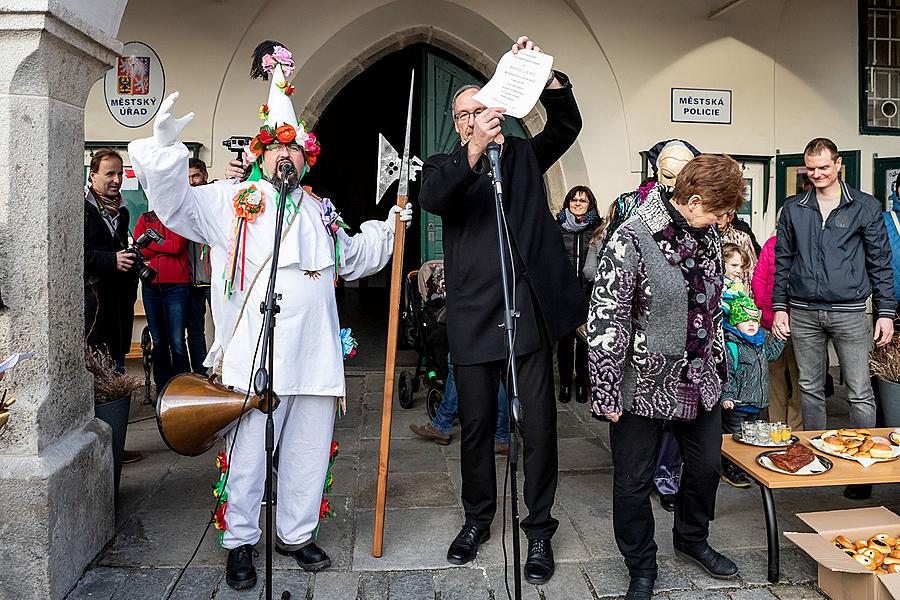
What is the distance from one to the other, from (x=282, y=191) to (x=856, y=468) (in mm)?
2587

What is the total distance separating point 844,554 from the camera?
2.84 metres

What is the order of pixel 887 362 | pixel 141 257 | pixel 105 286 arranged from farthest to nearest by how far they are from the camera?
pixel 105 286
pixel 141 257
pixel 887 362

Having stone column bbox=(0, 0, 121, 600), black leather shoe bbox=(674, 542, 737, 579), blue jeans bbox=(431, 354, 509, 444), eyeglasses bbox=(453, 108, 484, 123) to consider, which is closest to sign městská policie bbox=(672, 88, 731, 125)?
blue jeans bbox=(431, 354, 509, 444)

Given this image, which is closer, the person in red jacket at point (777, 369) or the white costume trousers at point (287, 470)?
the white costume trousers at point (287, 470)

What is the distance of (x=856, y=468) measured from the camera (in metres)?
3.22

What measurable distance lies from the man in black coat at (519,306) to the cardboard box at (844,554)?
1.01 m

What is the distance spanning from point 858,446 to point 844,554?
0.72 metres

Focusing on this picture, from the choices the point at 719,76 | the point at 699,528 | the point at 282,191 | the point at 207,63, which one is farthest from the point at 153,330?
the point at 719,76

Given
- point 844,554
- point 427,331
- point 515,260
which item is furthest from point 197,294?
point 844,554

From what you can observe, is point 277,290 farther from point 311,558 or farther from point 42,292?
point 311,558

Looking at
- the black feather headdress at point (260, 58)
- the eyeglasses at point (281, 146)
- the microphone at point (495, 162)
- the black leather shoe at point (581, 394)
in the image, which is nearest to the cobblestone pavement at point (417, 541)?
the black leather shoe at point (581, 394)

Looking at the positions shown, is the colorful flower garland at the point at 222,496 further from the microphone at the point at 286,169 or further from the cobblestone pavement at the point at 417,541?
the microphone at the point at 286,169

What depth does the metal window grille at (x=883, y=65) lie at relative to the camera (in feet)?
24.4

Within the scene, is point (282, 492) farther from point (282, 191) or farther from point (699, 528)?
point (699, 528)
